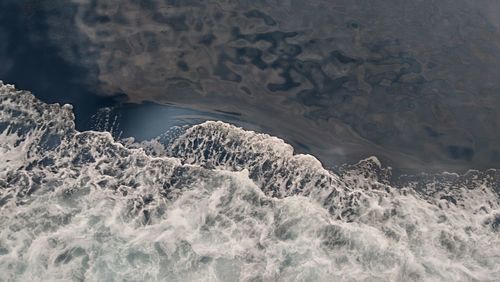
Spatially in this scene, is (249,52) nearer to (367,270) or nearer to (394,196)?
(394,196)

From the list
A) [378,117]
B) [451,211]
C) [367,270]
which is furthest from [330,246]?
[378,117]

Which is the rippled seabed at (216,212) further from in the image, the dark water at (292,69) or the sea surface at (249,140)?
the dark water at (292,69)

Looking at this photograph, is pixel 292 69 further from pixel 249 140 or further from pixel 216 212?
pixel 216 212

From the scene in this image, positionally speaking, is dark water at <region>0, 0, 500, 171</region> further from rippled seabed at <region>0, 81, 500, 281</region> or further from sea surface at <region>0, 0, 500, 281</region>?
rippled seabed at <region>0, 81, 500, 281</region>

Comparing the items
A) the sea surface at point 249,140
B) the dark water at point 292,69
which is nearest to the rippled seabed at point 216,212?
the sea surface at point 249,140

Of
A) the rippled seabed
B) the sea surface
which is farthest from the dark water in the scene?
the rippled seabed

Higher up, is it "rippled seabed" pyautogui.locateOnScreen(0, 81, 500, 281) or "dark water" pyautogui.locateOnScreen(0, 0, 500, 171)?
"dark water" pyautogui.locateOnScreen(0, 0, 500, 171)

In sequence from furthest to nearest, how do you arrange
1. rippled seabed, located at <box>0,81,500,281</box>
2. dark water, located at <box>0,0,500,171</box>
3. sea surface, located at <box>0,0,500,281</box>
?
dark water, located at <box>0,0,500,171</box>, sea surface, located at <box>0,0,500,281</box>, rippled seabed, located at <box>0,81,500,281</box>
